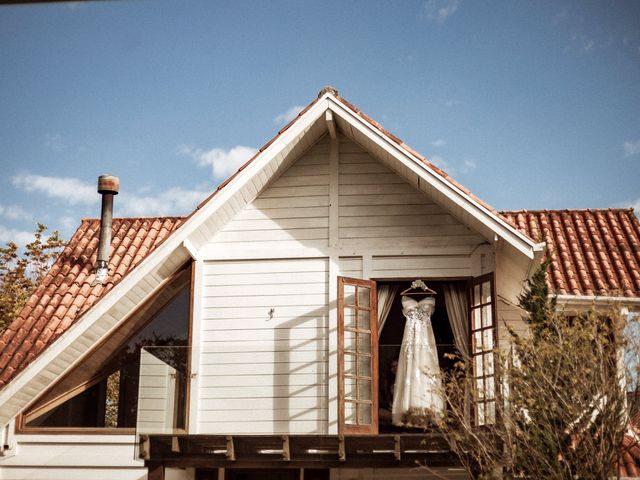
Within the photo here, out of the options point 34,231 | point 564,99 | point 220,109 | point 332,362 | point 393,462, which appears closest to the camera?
point 393,462

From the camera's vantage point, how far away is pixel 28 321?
1253cm

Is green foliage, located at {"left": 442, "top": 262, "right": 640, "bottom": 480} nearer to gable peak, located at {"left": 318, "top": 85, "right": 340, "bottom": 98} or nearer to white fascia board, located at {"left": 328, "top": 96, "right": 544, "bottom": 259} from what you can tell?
white fascia board, located at {"left": 328, "top": 96, "right": 544, "bottom": 259}

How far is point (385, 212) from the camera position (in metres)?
12.1

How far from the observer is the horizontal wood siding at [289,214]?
39.8 feet

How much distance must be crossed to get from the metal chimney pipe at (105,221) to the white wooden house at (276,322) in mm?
454

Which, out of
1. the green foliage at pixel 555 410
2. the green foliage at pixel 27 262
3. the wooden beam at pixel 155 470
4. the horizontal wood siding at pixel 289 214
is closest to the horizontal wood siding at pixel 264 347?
the horizontal wood siding at pixel 289 214

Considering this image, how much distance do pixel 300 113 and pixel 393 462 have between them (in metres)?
4.74

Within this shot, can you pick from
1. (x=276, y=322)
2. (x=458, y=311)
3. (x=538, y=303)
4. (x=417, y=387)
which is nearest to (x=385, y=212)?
(x=458, y=311)

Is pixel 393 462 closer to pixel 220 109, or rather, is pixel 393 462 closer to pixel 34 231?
pixel 220 109

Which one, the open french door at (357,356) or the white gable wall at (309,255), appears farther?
the white gable wall at (309,255)

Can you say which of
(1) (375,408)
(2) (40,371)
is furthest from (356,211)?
(2) (40,371)

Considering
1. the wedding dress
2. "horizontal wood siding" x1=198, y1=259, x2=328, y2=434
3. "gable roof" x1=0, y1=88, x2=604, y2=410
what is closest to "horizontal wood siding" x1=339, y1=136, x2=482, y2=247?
"gable roof" x1=0, y1=88, x2=604, y2=410

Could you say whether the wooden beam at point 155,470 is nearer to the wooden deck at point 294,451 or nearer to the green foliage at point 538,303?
the wooden deck at point 294,451

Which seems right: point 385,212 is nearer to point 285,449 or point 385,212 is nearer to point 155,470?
point 285,449
